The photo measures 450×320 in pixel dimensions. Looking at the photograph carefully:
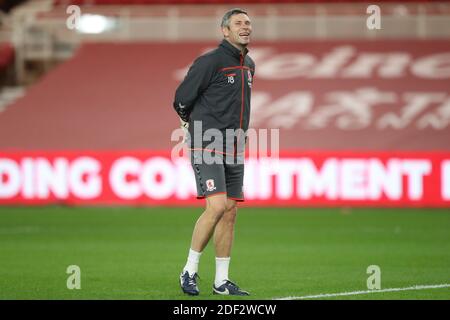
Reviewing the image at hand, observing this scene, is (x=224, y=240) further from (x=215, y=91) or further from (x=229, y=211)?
(x=215, y=91)

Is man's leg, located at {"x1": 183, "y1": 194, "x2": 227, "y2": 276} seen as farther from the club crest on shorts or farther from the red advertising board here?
the red advertising board

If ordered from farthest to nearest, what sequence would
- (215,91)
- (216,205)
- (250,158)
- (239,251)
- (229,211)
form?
(250,158)
(239,251)
(229,211)
(215,91)
(216,205)

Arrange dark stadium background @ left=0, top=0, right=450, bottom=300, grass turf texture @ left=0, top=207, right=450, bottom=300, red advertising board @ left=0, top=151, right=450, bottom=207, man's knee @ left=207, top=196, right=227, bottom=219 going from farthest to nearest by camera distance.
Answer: red advertising board @ left=0, top=151, right=450, bottom=207
dark stadium background @ left=0, top=0, right=450, bottom=300
grass turf texture @ left=0, top=207, right=450, bottom=300
man's knee @ left=207, top=196, right=227, bottom=219

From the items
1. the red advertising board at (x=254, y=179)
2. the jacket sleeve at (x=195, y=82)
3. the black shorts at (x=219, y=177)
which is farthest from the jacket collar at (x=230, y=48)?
the red advertising board at (x=254, y=179)

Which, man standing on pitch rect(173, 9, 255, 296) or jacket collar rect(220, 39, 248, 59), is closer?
man standing on pitch rect(173, 9, 255, 296)

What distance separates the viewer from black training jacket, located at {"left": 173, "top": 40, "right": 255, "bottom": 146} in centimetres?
859

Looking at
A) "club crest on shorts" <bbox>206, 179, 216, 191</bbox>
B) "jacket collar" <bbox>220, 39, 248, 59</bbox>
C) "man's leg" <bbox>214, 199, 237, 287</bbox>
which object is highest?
"jacket collar" <bbox>220, 39, 248, 59</bbox>

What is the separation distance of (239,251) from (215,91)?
14.4 ft

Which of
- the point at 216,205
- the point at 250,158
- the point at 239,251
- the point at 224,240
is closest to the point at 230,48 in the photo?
the point at 216,205

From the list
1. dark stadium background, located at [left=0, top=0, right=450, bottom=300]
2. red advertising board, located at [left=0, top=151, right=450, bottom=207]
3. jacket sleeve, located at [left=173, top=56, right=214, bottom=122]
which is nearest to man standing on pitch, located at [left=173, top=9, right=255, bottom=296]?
jacket sleeve, located at [left=173, top=56, right=214, bottom=122]

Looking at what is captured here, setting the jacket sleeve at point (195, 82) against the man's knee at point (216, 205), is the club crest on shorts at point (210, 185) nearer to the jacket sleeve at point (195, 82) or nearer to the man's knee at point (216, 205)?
the man's knee at point (216, 205)

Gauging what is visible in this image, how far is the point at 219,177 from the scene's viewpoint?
8.62 m

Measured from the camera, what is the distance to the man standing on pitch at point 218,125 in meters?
8.59
